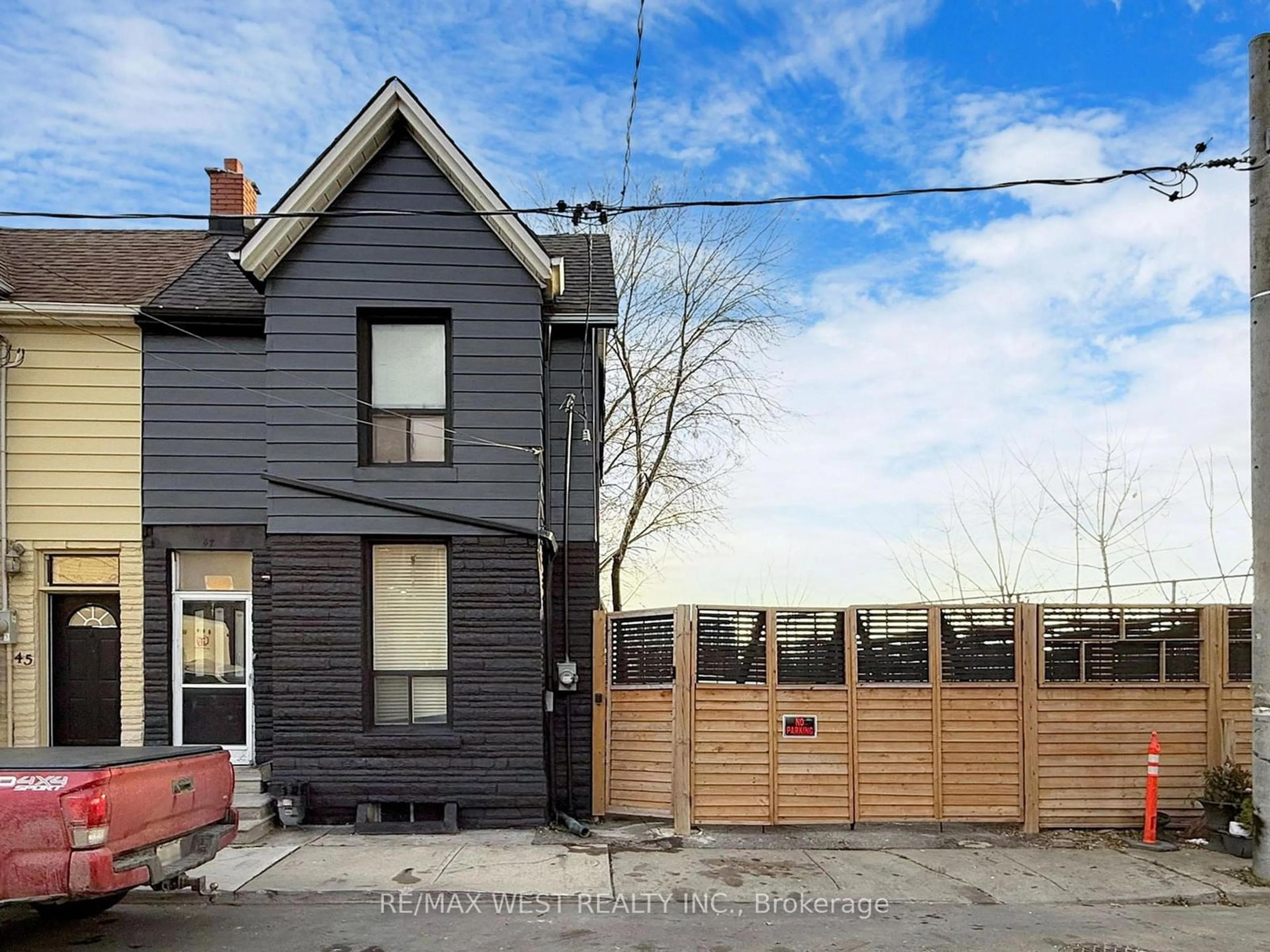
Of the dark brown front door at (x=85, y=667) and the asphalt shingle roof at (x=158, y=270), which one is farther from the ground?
the asphalt shingle roof at (x=158, y=270)

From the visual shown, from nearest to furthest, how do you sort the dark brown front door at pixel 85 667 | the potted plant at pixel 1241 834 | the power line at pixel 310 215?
the power line at pixel 310 215 < the potted plant at pixel 1241 834 < the dark brown front door at pixel 85 667

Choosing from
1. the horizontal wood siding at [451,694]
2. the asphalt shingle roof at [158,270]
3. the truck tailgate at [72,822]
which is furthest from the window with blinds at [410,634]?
the truck tailgate at [72,822]

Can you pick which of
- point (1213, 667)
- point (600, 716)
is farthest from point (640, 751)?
point (1213, 667)

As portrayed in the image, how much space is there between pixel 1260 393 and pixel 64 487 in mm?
12357

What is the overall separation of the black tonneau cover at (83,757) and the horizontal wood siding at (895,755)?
631cm

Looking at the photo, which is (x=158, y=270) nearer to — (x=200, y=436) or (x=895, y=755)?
(x=200, y=436)

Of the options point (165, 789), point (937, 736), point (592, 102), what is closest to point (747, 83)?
point (592, 102)

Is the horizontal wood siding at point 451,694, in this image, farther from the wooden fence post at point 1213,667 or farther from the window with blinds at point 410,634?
the wooden fence post at point 1213,667

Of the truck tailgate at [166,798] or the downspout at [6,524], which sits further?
the downspout at [6,524]

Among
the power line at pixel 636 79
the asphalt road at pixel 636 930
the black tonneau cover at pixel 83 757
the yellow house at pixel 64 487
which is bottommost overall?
the asphalt road at pixel 636 930

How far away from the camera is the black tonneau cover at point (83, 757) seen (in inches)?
215

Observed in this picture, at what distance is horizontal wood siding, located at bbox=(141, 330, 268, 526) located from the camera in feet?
33.1

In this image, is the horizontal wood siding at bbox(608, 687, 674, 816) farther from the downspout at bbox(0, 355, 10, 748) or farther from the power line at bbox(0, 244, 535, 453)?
the downspout at bbox(0, 355, 10, 748)

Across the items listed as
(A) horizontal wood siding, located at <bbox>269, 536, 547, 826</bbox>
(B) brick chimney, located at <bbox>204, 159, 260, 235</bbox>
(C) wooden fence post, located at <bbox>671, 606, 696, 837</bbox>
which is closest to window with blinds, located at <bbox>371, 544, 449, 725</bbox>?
(A) horizontal wood siding, located at <bbox>269, 536, 547, 826</bbox>
